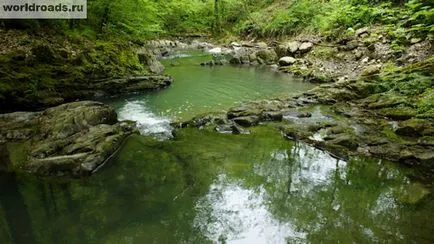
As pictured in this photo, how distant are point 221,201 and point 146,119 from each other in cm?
562

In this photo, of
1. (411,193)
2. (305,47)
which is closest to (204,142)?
(411,193)

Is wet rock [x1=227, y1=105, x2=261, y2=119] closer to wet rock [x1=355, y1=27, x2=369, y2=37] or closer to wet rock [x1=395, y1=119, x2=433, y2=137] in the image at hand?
wet rock [x1=395, y1=119, x2=433, y2=137]

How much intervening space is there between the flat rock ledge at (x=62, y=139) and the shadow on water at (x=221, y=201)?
0.34 meters

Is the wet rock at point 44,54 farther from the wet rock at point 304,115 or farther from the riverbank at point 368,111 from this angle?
the wet rock at point 304,115

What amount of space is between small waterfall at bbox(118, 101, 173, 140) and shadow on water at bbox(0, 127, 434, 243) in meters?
1.12

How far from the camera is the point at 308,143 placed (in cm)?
923

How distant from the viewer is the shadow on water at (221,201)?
573 centimetres

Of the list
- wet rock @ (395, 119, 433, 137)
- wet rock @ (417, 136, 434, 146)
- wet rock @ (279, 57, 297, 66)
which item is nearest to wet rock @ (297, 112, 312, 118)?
wet rock @ (395, 119, 433, 137)

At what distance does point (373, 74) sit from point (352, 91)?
1766mm

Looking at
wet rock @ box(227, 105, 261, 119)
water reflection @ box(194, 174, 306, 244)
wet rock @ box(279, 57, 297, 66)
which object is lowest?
water reflection @ box(194, 174, 306, 244)

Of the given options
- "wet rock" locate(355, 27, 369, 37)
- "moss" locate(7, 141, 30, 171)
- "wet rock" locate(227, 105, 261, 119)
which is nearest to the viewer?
"moss" locate(7, 141, 30, 171)

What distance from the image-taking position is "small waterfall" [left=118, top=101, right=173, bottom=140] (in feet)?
33.4

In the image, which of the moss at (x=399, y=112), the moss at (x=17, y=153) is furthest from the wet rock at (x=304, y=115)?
the moss at (x=17, y=153)

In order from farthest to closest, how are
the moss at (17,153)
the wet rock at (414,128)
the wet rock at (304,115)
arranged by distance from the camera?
the wet rock at (304,115) → the wet rock at (414,128) → the moss at (17,153)
